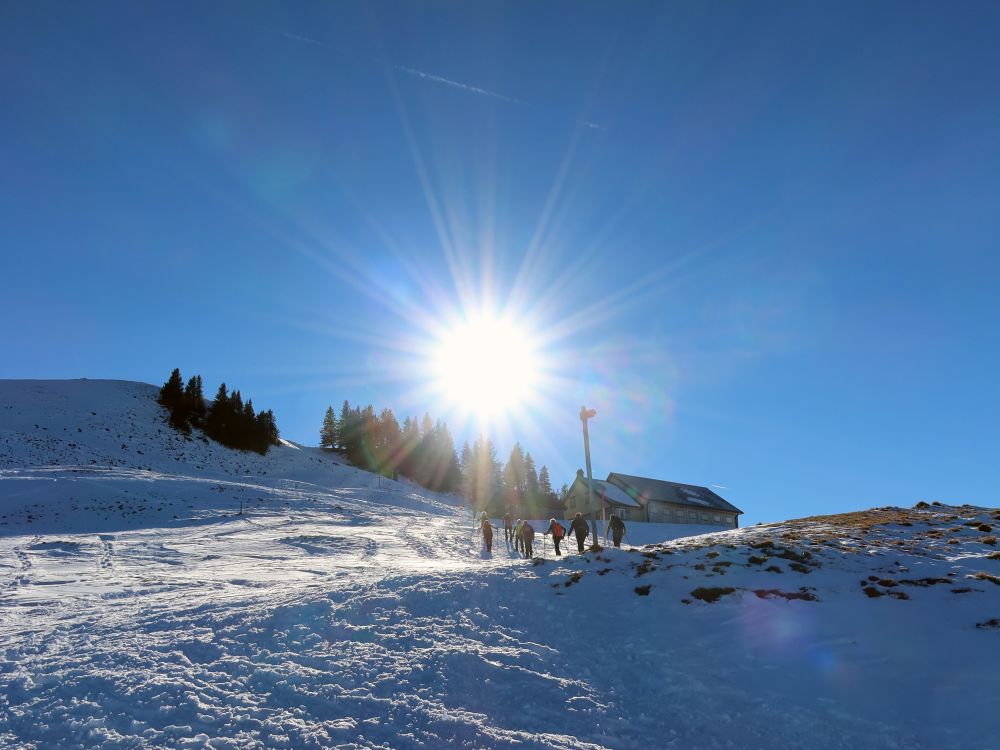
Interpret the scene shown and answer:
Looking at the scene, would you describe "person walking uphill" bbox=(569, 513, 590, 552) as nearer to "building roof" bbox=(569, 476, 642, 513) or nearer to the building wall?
"building roof" bbox=(569, 476, 642, 513)

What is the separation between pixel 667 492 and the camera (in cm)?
5397

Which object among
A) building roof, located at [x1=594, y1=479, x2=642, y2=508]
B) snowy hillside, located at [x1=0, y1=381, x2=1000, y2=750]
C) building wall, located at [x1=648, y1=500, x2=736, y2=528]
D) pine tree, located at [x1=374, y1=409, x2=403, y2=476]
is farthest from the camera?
pine tree, located at [x1=374, y1=409, x2=403, y2=476]

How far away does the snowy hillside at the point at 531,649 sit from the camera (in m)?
7.08

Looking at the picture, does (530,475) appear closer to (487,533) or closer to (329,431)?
(329,431)

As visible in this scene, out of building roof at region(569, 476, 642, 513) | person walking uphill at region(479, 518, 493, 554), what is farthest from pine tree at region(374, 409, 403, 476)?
person walking uphill at region(479, 518, 493, 554)

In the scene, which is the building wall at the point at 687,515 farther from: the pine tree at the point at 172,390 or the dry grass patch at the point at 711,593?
the pine tree at the point at 172,390

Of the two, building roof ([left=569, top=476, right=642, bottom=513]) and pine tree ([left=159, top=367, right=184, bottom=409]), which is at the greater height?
pine tree ([left=159, top=367, right=184, bottom=409])

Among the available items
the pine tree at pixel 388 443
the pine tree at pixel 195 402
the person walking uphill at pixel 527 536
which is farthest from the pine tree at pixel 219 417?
the person walking uphill at pixel 527 536

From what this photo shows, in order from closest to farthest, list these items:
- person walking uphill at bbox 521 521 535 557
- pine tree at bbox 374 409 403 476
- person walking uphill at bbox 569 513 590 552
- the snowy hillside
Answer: the snowy hillside, person walking uphill at bbox 569 513 590 552, person walking uphill at bbox 521 521 535 557, pine tree at bbox 374 409 403 476

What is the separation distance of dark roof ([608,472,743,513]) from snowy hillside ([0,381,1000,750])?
3282 cm

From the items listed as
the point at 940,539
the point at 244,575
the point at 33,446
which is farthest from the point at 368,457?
the point at 940,539

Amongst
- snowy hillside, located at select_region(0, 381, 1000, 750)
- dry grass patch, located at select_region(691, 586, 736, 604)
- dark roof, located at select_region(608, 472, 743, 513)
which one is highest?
dark roof, located at select_region(608, 472, 743, 513)

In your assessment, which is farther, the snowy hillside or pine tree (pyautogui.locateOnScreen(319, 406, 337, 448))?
pine tree (pyautogui.locateOnScreen(319, 406, 337, 448))

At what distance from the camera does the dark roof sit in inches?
2052
